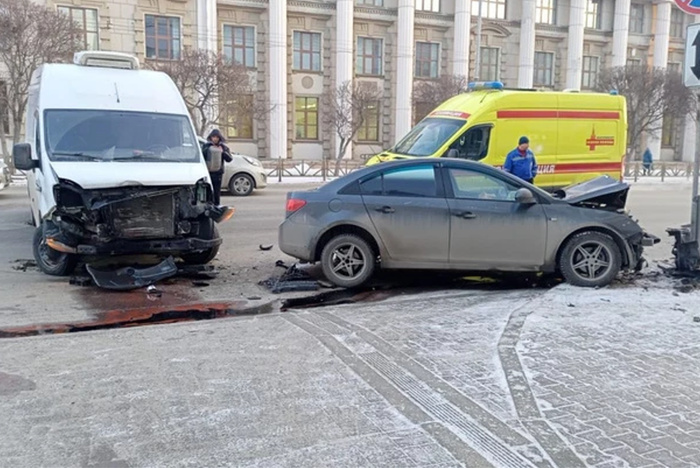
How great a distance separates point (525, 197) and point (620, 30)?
148 feet

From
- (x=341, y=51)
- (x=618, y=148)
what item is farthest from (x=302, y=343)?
(x=341, y=51)

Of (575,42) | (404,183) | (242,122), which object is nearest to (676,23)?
(575,42)

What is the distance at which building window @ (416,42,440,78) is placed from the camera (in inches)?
1679

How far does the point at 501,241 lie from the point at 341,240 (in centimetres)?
188

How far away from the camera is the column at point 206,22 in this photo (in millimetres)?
35906

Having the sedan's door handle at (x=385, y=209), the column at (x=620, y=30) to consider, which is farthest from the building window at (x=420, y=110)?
the sedan's door handle at (x=385, y=209)

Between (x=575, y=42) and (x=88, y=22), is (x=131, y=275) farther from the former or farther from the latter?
(x=575, y=42)

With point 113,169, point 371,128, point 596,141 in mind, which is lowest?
point 113,169

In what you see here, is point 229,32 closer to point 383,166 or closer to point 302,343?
point 383,166

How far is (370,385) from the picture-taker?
4.63 m

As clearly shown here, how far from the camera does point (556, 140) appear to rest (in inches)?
545

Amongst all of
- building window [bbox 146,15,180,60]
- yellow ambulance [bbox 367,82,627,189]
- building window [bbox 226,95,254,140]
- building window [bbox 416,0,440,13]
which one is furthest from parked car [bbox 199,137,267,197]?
building window [bbox 416,0,440,13]

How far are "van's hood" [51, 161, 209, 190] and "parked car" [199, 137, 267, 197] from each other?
9.94 metres

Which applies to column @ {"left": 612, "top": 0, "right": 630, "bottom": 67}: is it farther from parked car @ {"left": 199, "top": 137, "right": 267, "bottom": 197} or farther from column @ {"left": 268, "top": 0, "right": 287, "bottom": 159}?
parked car @ {"left": 199, "top": 137, "right": 267, "bottom": 197}
